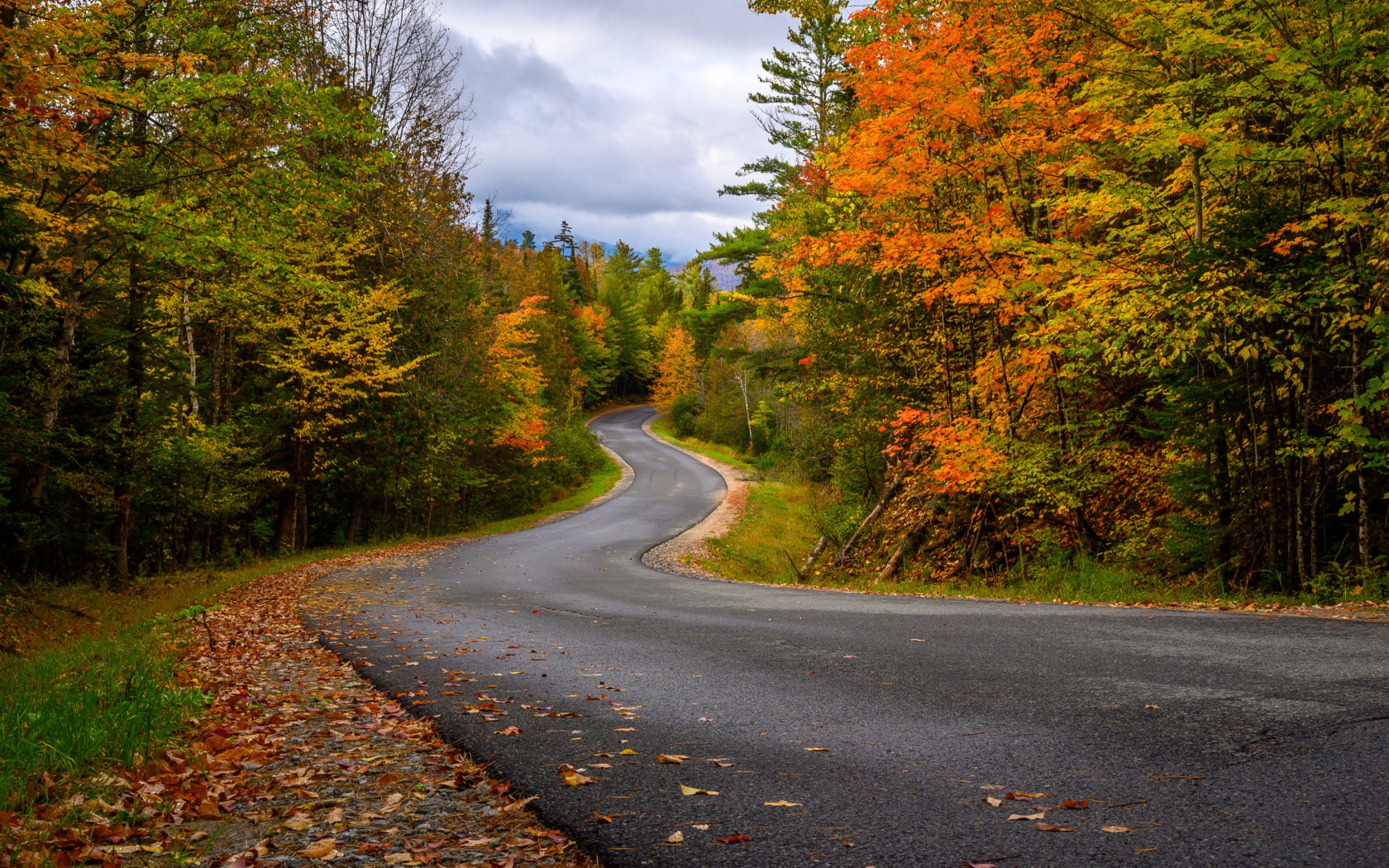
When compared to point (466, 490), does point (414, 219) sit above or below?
above

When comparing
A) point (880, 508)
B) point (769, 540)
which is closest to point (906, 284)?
point (880, 508)

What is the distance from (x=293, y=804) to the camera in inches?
145

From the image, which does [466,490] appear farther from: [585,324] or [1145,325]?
[585,324]

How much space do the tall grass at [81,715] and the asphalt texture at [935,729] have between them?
1573mm

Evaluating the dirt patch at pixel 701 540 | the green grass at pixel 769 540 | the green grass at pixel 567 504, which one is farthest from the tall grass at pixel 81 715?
the green grass at pixel 567 504

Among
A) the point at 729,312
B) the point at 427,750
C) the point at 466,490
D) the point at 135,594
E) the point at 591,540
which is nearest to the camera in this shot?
the point at 427,750

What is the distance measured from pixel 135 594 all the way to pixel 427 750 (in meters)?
11.7

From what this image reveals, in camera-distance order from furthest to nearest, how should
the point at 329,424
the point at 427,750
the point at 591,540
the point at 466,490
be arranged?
1. the point at 466,490
2. the point at 591,540
3. the point at 329,424
4. the point at 427,750

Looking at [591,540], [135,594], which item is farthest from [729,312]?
[135,594]

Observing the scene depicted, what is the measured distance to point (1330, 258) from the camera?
8.16 meters

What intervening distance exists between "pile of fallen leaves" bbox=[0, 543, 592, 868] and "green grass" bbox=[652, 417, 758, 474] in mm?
33621

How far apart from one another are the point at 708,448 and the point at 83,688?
46.4 meters

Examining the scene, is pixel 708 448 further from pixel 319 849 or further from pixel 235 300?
pixel 319 849

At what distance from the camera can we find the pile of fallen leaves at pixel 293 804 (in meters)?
3.08
